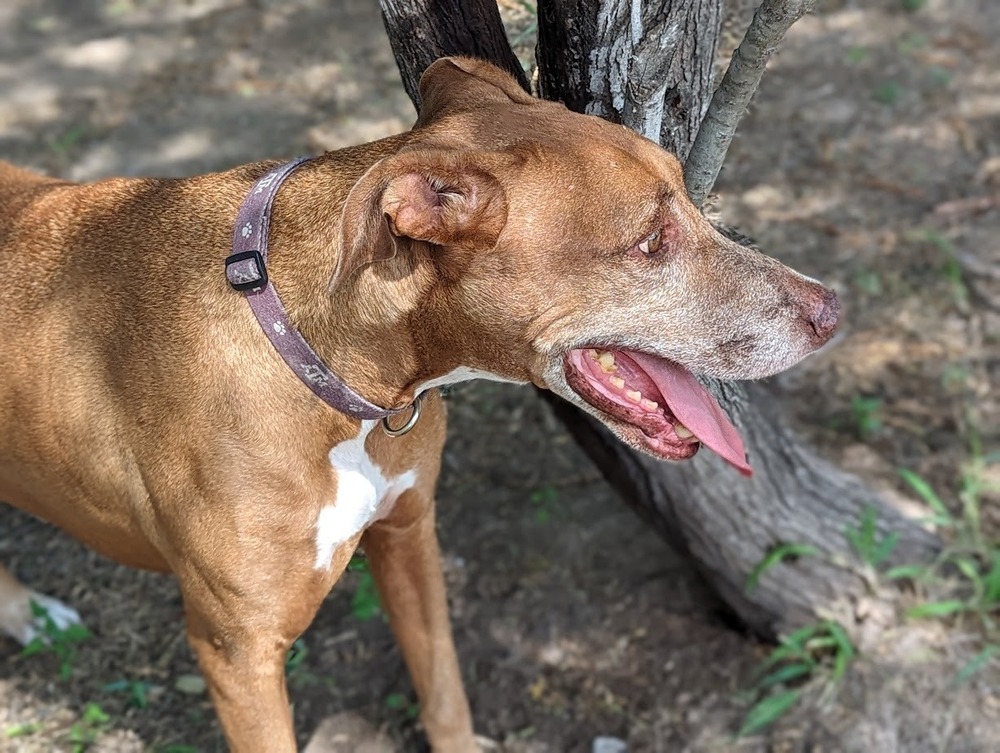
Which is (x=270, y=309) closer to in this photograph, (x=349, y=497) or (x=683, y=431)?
(x=349, y=497)

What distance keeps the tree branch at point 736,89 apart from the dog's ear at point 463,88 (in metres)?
0.41

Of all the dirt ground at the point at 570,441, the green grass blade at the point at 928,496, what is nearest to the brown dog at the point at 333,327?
the dirt ground at the point at 570,441

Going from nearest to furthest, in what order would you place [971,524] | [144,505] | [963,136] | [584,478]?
[144,505]
[971,524]
[584,478]
[963,136]

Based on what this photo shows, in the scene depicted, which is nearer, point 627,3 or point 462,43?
point 627,3

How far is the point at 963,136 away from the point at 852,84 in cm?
72

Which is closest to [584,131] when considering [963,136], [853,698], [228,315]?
[228,315]

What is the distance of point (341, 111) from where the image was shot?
20.0ft

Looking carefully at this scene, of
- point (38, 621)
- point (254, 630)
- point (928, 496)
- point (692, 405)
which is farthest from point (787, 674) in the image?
point (38, 621)

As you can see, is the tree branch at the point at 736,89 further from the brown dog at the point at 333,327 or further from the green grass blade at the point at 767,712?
the green grass blade at the point at 767,712

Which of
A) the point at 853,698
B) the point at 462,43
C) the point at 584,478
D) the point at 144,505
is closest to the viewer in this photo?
the point at 144,505

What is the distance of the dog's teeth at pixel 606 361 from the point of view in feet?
7.58

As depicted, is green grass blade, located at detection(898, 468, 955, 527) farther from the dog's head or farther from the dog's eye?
the dog's eye

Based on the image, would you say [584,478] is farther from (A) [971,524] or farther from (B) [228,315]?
(B) [228,315]

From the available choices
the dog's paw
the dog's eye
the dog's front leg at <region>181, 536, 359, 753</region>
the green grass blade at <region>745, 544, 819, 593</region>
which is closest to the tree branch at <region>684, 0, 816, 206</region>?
the dog's eye
